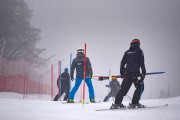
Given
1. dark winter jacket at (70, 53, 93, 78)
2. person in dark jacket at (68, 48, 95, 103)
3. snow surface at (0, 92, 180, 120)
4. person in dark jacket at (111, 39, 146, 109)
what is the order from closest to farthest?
snow surface at (0, 92, 180, 120), person in dark jacket at (111, 39, 146, 109), person in dark jacket at (68, 48, 95, 103), dark winter jacket at (70, 53, 93, 78)

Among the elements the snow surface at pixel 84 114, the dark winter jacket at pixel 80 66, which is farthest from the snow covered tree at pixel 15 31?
the snow surface at pixel 84 114

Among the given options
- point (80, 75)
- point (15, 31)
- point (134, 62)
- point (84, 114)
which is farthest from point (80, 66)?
point (15, 31)

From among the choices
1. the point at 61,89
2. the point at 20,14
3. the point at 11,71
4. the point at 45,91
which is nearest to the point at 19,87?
the point at 11,71

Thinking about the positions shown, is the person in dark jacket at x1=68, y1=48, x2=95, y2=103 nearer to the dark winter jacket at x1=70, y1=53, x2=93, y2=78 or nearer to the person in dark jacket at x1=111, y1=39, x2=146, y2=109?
the dark winter jacket at x1=70, y1=53, x2=93, y2=78

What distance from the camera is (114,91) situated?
48.9ft

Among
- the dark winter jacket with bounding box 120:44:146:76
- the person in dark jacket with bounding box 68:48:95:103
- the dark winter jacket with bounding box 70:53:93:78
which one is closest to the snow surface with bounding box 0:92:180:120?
the dark winter jacket with bounding box 120:44:146:76

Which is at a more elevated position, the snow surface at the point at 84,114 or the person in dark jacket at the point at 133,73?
the person in dark jacket at the point at 133,73

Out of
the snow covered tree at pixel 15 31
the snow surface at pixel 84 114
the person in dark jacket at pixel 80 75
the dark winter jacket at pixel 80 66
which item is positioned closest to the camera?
the snow surface at pixel 84 114

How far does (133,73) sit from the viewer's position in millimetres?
6648

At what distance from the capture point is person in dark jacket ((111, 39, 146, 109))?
6.64 m

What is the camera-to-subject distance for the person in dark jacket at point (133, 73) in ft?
21.8

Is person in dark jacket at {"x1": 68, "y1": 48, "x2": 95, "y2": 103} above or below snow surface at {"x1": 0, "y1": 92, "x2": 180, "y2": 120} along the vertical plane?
above

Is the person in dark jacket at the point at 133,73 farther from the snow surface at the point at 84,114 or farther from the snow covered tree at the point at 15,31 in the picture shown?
the snow covered tree at the point at 15,31

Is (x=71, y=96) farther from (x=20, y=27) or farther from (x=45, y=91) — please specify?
(x=20, y=27)
